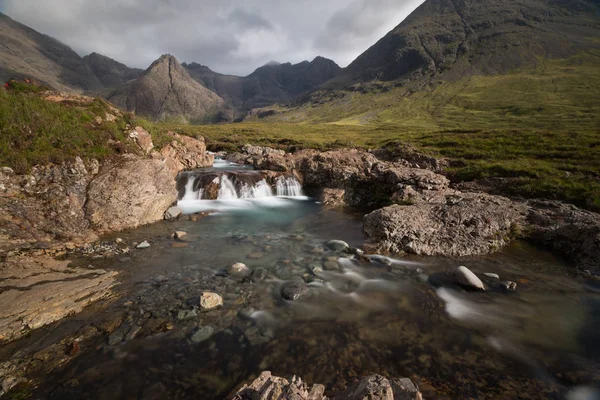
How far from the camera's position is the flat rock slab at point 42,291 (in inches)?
261

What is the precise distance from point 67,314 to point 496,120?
130 m

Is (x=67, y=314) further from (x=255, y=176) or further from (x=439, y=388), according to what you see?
(x=255, y=176)

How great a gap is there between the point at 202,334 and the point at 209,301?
118 cm

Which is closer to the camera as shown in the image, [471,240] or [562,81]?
[471,240]

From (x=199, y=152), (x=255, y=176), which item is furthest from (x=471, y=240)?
(x=199, y=152)

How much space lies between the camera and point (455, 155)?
96.9 feet

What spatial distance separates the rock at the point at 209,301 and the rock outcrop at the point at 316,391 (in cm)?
434

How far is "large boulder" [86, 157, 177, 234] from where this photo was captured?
13.2 m

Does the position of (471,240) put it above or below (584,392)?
above

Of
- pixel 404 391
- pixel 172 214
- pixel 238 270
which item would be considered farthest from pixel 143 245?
pixel 404 391

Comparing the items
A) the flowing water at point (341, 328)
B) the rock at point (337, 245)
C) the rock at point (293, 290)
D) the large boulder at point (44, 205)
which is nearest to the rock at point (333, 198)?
the rock at point (337, 245)

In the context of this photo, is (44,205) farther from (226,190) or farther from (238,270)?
(226,190)

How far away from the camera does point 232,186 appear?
24.5 metres

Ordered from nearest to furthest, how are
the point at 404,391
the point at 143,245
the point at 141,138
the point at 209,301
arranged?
the point at 404,391
the point at 209,301
the point at 143,245
the point at 141,138
